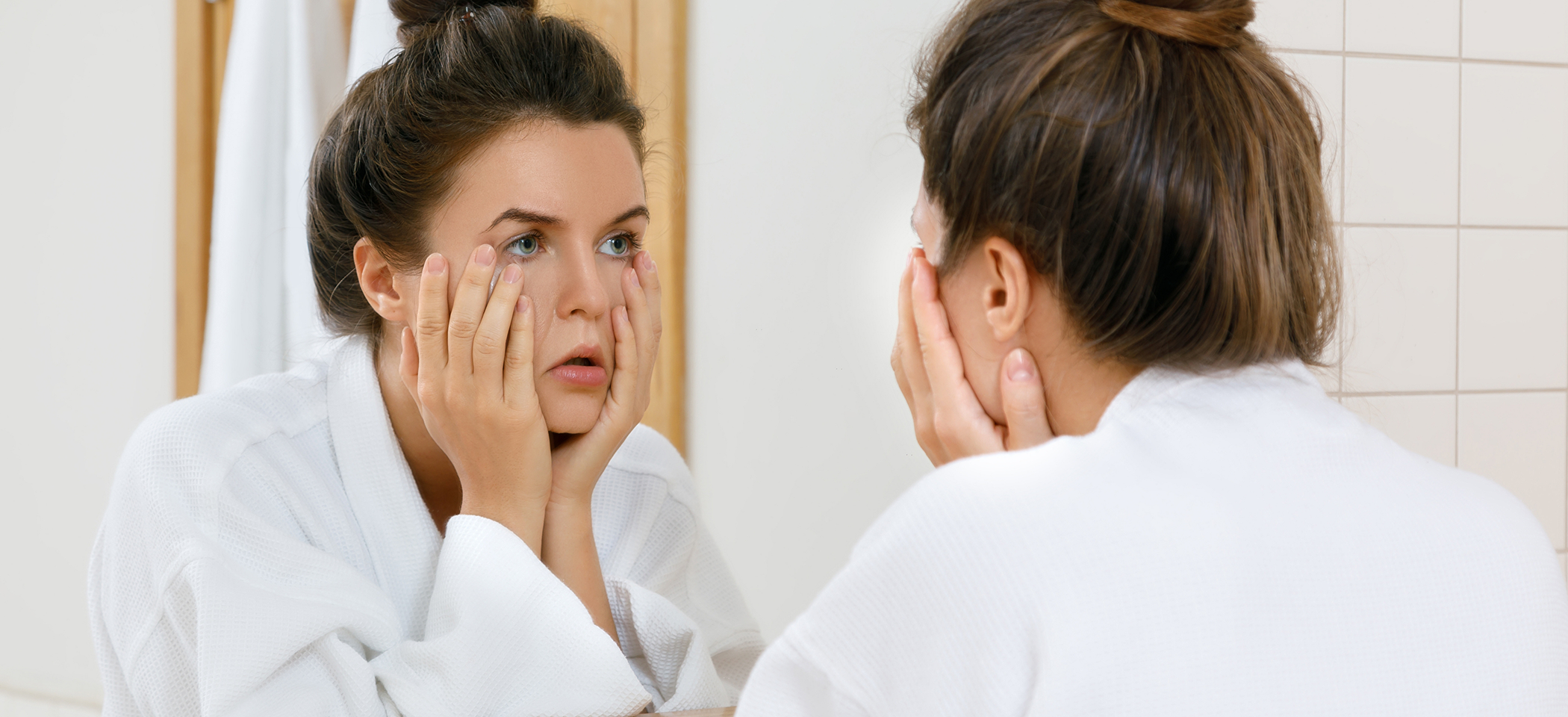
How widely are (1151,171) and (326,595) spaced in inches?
23.9

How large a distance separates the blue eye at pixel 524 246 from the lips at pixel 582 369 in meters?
0.09

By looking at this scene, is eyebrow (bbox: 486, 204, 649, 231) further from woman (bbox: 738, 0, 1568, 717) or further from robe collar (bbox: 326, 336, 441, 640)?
woman (bbox: 738, 0, 1568, 717)

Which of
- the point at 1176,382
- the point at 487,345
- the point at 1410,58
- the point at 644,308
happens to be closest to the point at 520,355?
the point at 487,345

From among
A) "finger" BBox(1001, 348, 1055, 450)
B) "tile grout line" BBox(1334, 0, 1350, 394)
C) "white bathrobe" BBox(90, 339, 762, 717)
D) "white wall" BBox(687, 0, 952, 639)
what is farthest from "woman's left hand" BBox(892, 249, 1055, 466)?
"tile grout line" BBox(1334, 0, 1350, 394)

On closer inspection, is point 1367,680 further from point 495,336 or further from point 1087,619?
point 495,336

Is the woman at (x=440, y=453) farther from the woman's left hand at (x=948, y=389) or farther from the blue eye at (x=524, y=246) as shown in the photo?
the woman's left hand at (x=948, y=389)

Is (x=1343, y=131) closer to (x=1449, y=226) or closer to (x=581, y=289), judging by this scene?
(x=1449, y=226)

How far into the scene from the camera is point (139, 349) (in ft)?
4.51

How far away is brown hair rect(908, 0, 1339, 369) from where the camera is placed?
0.48 m

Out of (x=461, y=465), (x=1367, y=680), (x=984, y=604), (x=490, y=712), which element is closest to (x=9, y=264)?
(x=461, y=465)

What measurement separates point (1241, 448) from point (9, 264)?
158 cm

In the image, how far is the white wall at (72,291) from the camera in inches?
53.2

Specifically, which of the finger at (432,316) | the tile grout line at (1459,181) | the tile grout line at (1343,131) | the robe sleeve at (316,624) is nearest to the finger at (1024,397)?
the robe sleeve at (316,624)

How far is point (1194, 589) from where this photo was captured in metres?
0.40
